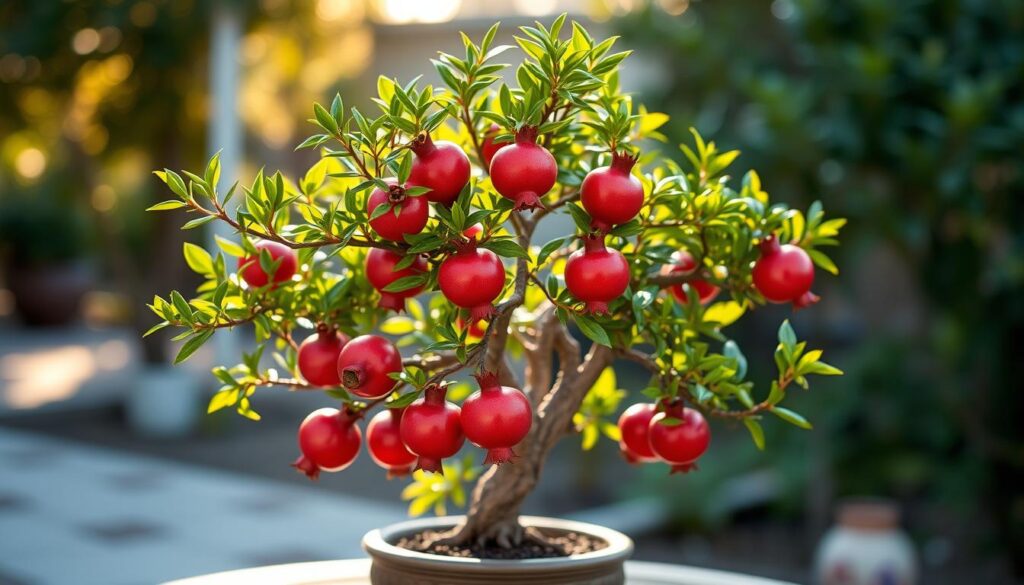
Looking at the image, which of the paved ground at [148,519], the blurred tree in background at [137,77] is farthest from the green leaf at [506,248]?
the blurred tree in background at [137,77]

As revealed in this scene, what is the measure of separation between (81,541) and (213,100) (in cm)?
409

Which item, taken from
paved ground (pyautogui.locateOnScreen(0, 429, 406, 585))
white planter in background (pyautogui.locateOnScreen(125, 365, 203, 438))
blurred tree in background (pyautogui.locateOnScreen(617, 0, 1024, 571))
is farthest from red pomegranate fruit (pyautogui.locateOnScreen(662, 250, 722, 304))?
white planter in background (pyautogui.locateOnScreen(125, 365, 203, 438))

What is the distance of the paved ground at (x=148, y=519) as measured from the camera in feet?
16.4

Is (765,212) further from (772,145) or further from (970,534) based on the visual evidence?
(970,534)

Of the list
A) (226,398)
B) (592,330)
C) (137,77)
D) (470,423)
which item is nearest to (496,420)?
(470,423)

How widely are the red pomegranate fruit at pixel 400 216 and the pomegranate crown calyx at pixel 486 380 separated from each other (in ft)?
0.58

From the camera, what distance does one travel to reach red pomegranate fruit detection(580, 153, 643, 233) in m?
1.29

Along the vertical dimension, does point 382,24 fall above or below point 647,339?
above

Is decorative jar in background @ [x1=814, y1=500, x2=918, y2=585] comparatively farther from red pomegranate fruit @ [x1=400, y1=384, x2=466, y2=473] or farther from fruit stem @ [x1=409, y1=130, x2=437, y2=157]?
fruit stem @ [x1=409, y1=130, x2=437, y2=157]

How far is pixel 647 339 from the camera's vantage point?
1513 millimetres

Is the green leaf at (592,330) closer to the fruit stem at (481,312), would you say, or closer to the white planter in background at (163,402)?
the fruit stem at (481,312)

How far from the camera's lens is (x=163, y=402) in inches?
337

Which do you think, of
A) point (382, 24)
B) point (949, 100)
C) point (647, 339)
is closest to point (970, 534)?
point (949, 100)

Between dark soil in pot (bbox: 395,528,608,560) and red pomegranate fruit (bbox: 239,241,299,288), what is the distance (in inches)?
16.2
